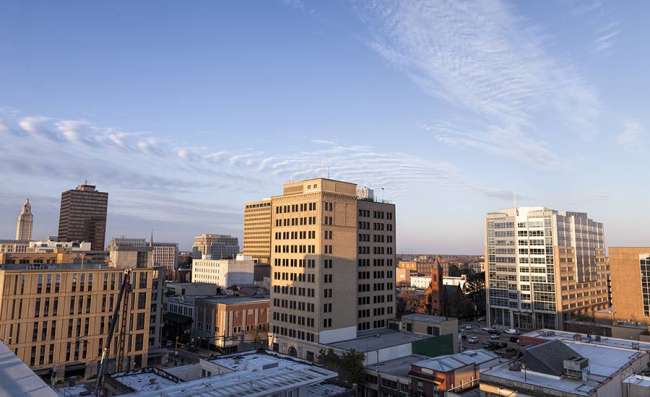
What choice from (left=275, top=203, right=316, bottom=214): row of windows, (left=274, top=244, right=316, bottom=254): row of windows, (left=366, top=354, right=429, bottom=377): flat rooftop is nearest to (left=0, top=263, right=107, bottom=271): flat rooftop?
(left=274, top=244, right=316, bottom=254): row of windows

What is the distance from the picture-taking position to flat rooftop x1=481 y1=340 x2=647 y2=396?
162 ft

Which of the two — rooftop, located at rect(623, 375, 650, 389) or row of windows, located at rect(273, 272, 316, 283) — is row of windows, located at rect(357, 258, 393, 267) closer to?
row of windows, located at rect(273, 272, 316, 283)

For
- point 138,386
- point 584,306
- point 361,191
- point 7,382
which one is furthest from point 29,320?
point 584,306

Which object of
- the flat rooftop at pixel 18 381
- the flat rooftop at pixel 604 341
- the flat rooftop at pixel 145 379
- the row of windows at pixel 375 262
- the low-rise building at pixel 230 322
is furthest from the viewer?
the low-rise building at pixel 230 322

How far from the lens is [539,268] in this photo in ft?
471

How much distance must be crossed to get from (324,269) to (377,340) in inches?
766

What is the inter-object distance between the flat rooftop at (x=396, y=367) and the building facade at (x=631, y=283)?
74688 millimetres

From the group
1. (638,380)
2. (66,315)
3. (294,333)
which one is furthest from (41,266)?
(638,380)

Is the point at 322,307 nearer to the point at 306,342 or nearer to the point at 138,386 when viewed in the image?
the point at 306,342

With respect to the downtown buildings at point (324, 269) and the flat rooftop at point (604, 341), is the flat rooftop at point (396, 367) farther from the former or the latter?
the flat rooftop at point (604, 341)

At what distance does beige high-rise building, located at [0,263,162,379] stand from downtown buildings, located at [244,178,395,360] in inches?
1216

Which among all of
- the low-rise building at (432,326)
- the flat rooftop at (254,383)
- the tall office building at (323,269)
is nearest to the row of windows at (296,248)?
the tall office building at (323,269)

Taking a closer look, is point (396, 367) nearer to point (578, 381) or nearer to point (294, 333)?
point (294, 333)

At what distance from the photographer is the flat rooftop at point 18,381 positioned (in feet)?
90.4
